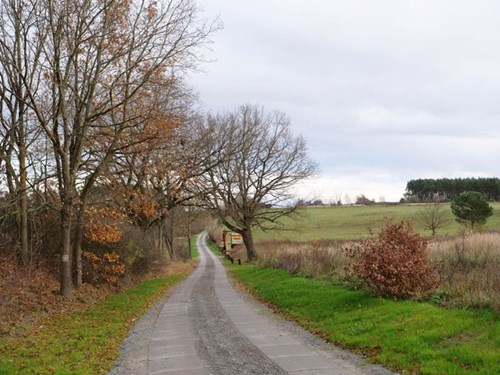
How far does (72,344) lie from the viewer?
1020 cm

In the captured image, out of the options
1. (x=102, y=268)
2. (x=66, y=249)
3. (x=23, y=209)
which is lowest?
(x=102, y=268)

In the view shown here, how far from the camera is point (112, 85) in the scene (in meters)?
17.9

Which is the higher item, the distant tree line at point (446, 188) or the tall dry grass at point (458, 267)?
the distant tree line at point (446, 188)

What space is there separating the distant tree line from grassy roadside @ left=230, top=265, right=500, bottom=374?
10045 cm

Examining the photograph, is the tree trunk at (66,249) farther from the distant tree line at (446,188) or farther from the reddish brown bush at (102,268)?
the distant tree line at (446,188)

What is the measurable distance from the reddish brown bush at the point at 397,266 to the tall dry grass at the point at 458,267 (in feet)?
1.80

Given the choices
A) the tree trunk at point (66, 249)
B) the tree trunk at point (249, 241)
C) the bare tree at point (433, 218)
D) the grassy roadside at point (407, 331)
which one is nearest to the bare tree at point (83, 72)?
the tree trunk at point (66, 249)

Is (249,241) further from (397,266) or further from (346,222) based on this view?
Result: (346,222)

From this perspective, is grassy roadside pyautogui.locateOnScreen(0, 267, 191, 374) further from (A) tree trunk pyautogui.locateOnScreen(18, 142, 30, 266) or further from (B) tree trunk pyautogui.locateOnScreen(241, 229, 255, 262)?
(B) tree trunk pyautogui.locateOnScreen(241, 229, 255, 262)

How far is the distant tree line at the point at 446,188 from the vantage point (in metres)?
109

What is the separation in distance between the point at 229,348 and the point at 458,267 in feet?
26.4

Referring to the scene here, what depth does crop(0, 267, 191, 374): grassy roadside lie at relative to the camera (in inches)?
324

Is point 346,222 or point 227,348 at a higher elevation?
point 346,222

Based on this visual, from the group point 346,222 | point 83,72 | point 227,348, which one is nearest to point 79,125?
point 83,72
